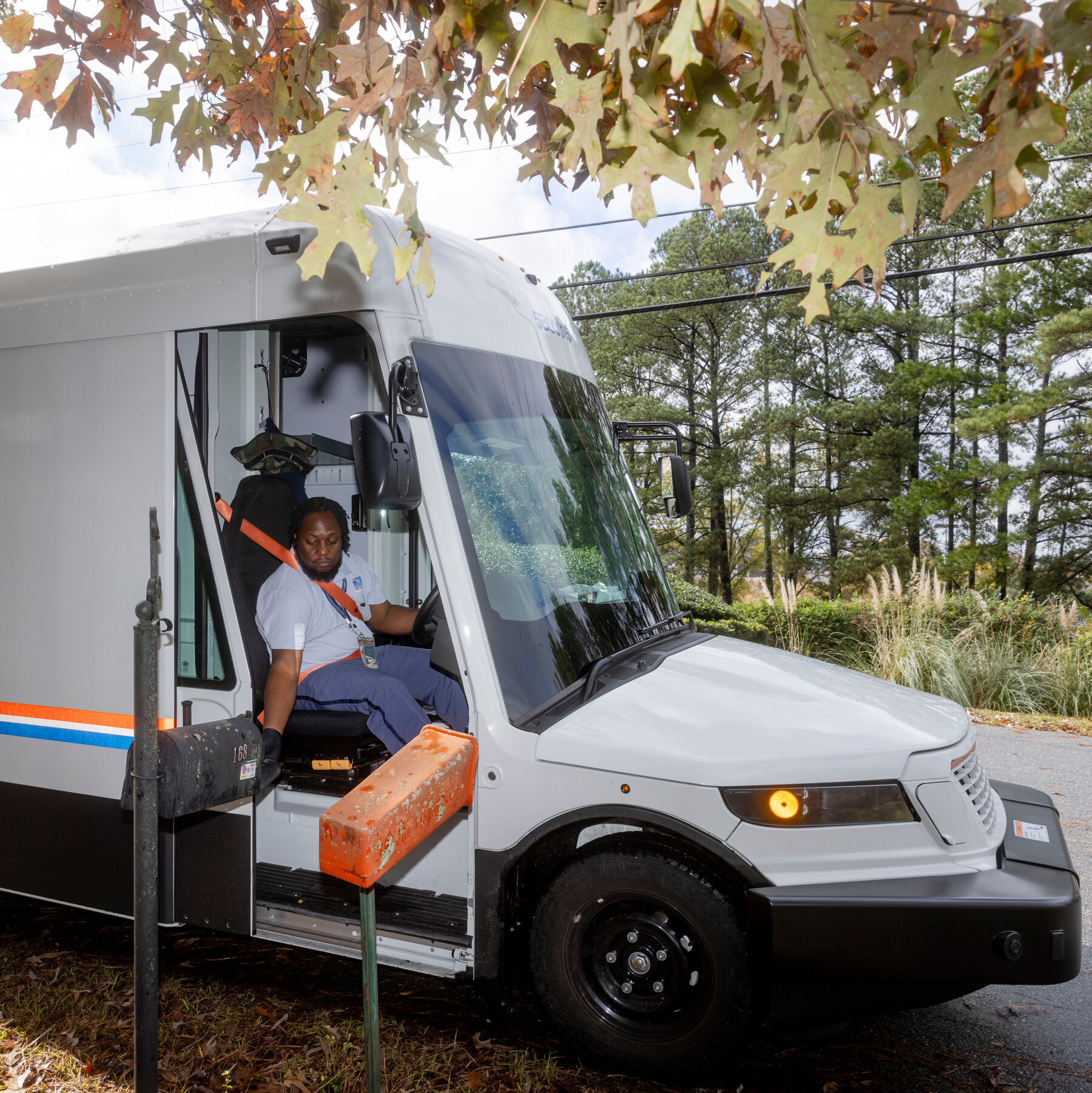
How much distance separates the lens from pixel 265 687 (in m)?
3.98

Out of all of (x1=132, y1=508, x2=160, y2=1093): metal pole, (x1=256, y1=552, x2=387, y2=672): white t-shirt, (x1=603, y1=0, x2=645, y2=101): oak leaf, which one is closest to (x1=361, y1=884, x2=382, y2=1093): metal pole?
(x1=132, y1=508, x2=160, y2=1093): metal pole

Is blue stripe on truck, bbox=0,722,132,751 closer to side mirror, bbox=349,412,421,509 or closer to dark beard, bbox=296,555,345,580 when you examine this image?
dark beard, bbox=296,555,345,580

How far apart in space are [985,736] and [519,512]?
750 cm

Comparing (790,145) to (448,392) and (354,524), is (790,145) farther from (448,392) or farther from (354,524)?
(354,524)

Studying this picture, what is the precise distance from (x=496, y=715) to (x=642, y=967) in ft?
3.20

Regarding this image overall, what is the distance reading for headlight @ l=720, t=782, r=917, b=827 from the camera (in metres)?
2.94

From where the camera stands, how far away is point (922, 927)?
2775 mm

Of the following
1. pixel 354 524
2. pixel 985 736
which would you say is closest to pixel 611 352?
pixel 985 736

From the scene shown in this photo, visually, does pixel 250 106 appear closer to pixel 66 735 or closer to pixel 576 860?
pixel 66 735

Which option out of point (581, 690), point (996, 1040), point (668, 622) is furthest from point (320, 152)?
point (996, 1040)

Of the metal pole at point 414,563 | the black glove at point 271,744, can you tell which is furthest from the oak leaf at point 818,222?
the metal pole at point 414,563

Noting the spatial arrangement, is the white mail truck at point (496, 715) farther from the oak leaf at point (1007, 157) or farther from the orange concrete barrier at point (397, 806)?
the oak leaf at point (1007, 157)

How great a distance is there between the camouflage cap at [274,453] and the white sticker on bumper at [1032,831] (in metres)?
3.36

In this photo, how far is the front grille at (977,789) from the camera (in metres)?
3.15
